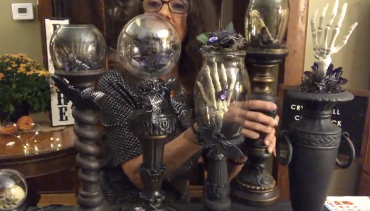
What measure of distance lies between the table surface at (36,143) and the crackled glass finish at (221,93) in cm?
93

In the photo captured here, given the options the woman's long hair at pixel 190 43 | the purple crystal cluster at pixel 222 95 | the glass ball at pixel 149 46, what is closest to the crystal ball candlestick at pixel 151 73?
the glass ball at pixel 149 46

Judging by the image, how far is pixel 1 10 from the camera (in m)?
1.92

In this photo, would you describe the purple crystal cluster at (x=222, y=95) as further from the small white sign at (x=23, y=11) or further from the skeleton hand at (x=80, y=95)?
the small white sign at (x=23, y=11)

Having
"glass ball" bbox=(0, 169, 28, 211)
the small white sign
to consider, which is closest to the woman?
"glass ball" bbox=(0, 169, 28, 211)

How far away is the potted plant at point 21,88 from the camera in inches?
61.4

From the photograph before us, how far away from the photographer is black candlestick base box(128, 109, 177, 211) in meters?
0.72

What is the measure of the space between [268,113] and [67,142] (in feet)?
3.20

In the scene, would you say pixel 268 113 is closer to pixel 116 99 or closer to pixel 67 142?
pixel 116 99

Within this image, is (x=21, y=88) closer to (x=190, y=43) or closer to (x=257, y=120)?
(x=190, y=43)

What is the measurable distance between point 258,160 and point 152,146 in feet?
1.07

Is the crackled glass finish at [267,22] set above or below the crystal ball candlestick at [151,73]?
above

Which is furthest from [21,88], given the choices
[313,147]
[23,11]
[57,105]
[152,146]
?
[313,147]

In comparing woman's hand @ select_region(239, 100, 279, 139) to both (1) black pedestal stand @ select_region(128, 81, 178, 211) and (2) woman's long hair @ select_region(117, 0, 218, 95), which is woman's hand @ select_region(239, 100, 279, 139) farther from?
(2) woman's long hair @ select_region(117, 0, 218, 95)

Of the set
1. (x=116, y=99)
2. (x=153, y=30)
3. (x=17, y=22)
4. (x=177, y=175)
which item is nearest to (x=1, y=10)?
(x=17, y=22)
